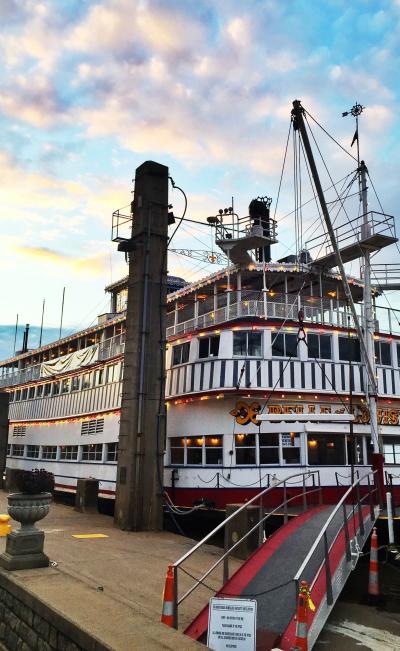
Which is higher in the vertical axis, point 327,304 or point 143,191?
point 143,191

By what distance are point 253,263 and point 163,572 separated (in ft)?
40.4

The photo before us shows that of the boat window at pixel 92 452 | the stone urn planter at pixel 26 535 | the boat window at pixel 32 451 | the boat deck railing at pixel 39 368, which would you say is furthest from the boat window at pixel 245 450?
the boat window at pixel 32 451

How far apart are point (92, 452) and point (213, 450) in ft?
31.1

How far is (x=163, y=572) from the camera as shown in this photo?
A: 33.5 feet

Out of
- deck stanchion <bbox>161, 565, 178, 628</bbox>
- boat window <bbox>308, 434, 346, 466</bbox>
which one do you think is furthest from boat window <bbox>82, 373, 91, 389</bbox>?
deck stanchion <bbox>161, 565, 178, 628</bbox>

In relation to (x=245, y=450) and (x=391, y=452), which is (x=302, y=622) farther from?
(x=391, y=452)

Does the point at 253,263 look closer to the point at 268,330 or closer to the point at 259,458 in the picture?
the point at 268,330

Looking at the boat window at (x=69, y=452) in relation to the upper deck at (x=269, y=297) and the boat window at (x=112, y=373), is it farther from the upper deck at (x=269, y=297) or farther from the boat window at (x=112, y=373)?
A: the upper deck at (x=269, y=297)

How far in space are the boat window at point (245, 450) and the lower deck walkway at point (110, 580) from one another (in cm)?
324

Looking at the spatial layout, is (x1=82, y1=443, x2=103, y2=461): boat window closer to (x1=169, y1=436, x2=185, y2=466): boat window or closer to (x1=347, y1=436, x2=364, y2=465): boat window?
(x1=169, y1=436, x2=185, y2=466): boat window

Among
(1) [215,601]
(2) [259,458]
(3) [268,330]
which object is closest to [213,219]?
A: (3) [268,330]

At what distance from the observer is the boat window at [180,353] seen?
1958 centimetres

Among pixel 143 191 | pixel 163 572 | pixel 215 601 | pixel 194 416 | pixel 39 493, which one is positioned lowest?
pixel 163 572

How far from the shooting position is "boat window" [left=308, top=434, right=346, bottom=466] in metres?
16.8
